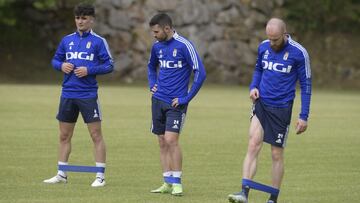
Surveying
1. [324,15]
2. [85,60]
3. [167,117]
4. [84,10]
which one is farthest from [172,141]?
[324,15]

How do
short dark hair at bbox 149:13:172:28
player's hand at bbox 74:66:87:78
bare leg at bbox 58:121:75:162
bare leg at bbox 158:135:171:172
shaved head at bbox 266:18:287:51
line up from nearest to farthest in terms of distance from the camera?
shaved head at bbox 266:18:287:51 → short dark hair at bbox 149:13:172:28 → bare leg at bbox 158:135:171:172 → player's hand at bbox 74:66:87:78 → bare leg at bbox 58:121:75:162

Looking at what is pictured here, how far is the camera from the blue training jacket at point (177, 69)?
12.0 metres

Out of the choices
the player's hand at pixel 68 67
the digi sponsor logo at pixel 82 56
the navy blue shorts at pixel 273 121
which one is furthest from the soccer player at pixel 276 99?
the player's hand at pixel 68 67

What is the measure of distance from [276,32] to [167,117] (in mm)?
1985

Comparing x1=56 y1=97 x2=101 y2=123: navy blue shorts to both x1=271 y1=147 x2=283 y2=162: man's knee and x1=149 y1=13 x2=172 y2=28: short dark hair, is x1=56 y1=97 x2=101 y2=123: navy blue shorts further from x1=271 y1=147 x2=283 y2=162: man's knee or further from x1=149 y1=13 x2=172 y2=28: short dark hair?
x1=271 y1=147 x2=283 y2=162: man's knee

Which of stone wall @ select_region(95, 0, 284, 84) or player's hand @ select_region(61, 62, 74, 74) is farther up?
stone wall @ select_region(95, 0, 284, 84)

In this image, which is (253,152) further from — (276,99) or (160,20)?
(160,20)

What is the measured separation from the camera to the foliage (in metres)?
51.8

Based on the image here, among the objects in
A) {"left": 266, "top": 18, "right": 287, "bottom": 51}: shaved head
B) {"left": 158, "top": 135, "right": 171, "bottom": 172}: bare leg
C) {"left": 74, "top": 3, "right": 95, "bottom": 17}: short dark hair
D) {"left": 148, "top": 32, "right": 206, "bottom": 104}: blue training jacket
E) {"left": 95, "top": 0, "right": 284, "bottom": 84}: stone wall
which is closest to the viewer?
{"left": 266, "top": 18, "right": 287, "bottom": 51}: shaved head

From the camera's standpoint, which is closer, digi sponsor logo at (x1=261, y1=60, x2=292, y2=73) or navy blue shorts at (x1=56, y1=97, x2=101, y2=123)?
digi sponsor logo at (x1=261, y1=60, x2=292, y2=73)

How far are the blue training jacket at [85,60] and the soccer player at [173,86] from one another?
0.82 meters

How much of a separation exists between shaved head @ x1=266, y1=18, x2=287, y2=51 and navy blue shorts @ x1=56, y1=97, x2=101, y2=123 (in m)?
2.79

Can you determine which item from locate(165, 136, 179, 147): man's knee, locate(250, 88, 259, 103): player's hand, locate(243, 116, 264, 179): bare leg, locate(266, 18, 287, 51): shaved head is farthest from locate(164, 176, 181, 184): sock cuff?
locate(266, 18, 287, 51): shaved head

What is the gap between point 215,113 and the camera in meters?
27.4
